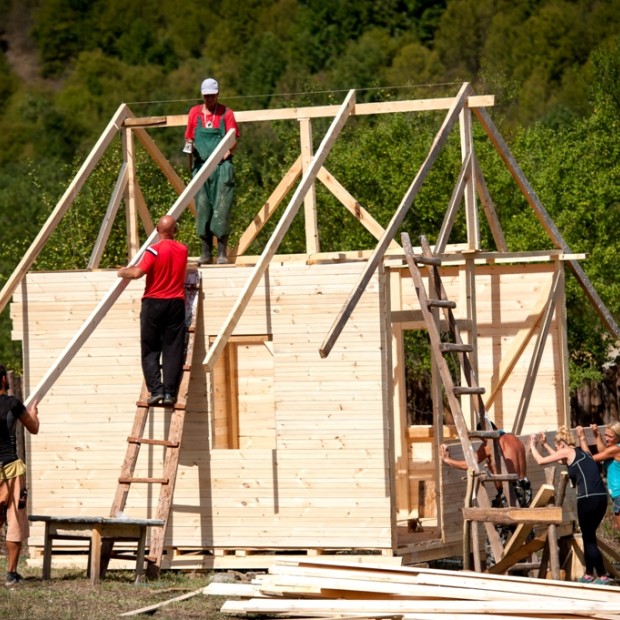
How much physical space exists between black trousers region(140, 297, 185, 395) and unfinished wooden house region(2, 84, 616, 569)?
0.80 ft

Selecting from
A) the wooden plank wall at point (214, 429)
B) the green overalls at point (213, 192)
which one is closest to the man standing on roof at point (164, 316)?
the wooden plank wall at point (214, 429)

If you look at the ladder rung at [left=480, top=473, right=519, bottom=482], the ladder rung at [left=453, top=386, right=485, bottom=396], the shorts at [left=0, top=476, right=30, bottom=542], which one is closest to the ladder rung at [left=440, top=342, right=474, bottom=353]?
the ladder rung at [left=453, top=386, right=485, bottom=396]

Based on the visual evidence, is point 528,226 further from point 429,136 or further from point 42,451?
point 42,451

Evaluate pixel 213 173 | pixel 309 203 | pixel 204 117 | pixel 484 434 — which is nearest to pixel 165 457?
pixel 484 434

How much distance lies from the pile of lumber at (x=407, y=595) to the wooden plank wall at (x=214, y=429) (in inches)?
83.8

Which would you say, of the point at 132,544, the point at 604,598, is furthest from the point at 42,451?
the point at 604,598

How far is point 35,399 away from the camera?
13.5 m

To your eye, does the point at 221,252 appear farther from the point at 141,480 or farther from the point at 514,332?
the point at 514,332

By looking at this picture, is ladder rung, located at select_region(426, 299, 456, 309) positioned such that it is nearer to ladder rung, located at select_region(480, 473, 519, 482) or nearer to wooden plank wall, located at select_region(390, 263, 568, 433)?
ladder rung, located at select_region(480, 473, 519, 482)

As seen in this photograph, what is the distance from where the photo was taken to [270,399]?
1722 cm

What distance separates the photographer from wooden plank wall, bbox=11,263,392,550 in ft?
48.0

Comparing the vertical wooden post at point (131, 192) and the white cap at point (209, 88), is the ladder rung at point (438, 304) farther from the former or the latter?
the vertical wooden post at point (131, 192)

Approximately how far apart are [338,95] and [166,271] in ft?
132

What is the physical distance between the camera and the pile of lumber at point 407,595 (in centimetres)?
1115
